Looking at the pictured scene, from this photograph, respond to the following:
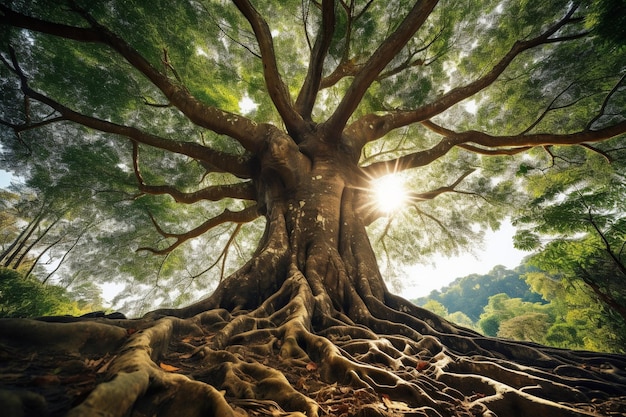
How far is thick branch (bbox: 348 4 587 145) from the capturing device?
4984mm

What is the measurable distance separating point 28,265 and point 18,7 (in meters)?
17.4

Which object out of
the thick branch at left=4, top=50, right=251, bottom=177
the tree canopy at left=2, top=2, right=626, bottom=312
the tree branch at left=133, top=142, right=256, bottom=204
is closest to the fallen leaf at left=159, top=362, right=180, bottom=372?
the tree canopy at left=2, top=2, right=626, bottom=312

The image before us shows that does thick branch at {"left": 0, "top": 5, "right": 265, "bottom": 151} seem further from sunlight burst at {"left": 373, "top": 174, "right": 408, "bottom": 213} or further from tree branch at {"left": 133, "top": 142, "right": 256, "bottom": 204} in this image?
sunlight burst at {"left": 373, "top": 174, "right": 408, "bottom": 213}

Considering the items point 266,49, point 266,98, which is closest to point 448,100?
point 266,49

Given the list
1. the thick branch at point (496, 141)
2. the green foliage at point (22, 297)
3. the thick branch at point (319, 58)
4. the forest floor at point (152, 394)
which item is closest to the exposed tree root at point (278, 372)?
the forest floor at point (152, 394)

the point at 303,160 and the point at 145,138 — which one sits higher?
the point at 145,138

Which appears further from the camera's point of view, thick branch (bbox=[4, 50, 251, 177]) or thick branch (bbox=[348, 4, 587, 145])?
thick branch (bbox=[348, 4, 587, 145])

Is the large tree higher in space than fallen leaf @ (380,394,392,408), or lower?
higher

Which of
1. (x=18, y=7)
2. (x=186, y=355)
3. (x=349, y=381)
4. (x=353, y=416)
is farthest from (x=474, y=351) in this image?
(x=18, y=7)

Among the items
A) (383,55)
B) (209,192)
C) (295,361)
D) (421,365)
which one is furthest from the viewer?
(209,192)

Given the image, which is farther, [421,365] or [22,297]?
[22,297]

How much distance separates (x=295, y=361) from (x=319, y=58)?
438 cm

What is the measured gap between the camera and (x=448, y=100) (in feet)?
16.2

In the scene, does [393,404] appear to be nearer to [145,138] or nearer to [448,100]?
[448,100]
